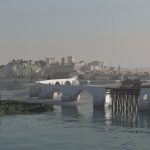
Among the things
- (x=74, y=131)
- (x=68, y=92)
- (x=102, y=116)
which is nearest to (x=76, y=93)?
(x=68, y=92)

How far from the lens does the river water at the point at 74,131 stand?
41.1 m

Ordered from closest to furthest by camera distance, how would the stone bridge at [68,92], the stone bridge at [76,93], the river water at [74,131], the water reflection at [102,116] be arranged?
the river water at [74,131] → the water reflection at [102,116] → the stone bridge at [76,93] → the stone bridge at [68,92]

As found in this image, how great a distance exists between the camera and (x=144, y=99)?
234 feet

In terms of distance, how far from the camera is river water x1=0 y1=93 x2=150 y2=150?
135 ft

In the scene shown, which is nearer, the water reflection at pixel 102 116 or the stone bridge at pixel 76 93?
the water reflection at pixel 102 116

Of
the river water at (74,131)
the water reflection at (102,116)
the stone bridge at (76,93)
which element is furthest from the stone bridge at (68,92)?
the river water at (74,131)

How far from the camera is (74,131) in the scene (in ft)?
162

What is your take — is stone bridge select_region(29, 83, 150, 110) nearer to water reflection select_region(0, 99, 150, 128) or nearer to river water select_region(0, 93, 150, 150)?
water reflection select_region(0, 99, 150, 128)

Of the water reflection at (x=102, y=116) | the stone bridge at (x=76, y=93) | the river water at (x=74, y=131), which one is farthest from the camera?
the stone bridge at (x=76, y=93)

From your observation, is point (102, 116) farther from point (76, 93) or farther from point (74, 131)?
point (76, 93)

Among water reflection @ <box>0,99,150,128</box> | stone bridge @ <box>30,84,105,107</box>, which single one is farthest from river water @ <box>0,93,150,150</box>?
stone bridge @ <box>30,84,105,107</box>

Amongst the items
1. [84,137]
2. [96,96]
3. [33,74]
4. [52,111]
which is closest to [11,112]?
[52,111]

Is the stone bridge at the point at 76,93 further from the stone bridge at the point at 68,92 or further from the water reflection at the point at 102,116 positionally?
the water reflection at the point at 102,116

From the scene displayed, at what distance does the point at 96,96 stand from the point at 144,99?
33.3 ft
